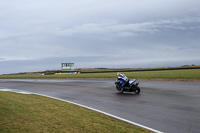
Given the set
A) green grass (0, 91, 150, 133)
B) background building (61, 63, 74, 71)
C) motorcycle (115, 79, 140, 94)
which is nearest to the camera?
green grass (0, 91, 150, 133)

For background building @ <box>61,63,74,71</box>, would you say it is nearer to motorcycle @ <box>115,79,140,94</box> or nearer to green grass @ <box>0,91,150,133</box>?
motorcycle @ <box>115,79,140,94</box>

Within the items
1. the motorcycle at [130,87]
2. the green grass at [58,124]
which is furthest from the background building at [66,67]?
the green grass at [58,124]

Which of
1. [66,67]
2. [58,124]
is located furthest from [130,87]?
[66,67]

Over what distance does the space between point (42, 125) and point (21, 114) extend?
1.35 meters

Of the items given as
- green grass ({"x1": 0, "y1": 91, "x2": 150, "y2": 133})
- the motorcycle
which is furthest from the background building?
green grass ({"x1": 0, "y1": 91, "x2": 150, "y2": 133})

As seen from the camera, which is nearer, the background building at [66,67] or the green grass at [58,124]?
the green grass at [58,124]

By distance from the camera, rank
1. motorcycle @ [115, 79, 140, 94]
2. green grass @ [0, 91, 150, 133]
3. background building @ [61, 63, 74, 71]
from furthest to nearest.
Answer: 1. background building @ [61, 63, 74, 71]
2. motorcycle @ [115, 79, 140, 94]
3. green grass @ [0, 91, 150, 133]

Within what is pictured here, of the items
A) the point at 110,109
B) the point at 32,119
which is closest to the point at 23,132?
the point at 32,119

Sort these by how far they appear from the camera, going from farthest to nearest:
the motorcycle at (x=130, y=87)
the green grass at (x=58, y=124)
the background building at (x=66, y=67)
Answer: the background building at (x=66, y=67), the motorcycle at (x=130, y=87), the green grass at (x=58, y=124)

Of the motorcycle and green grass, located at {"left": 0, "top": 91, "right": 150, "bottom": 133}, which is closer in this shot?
green grass, located at {"left": 0, "top": 91, "right": 150, "bottom": 133}

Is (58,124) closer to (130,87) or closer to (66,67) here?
(130,87)

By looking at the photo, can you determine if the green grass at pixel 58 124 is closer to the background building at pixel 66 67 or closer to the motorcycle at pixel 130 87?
the motorcycle at pixel 130 87

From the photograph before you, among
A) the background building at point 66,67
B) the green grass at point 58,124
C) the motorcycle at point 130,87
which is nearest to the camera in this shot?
the green grass at point 58,124

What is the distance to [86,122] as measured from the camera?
272 inches
